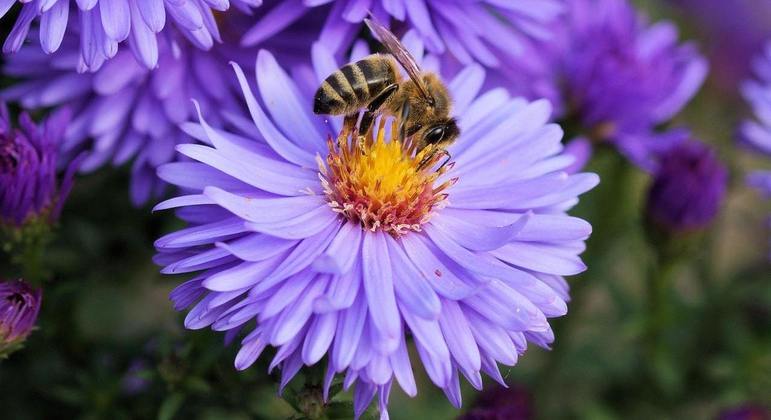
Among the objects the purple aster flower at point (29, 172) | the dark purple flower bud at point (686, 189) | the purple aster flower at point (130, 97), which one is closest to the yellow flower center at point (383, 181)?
the purple aster flower at point (130, 97)

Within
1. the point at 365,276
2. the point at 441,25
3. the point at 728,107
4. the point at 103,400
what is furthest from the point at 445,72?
the point at 728,107

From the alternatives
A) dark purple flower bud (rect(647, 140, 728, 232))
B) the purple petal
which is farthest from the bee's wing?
dark purple flower bud (rect(647, 140, 728, 232))

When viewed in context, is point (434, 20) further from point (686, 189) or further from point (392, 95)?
point (686, 189)

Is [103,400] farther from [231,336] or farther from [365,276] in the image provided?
[365,276]

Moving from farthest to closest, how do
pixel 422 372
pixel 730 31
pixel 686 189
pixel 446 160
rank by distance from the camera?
pixel 730 31
pixel 422 372
pixel 686 189
pixel 446 160

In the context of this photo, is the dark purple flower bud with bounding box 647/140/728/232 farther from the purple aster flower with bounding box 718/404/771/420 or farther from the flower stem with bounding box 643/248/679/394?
the purple aster flower with bounding box 718/404/771/420

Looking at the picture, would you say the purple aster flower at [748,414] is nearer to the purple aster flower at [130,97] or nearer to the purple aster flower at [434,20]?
the purple aster flower at [434,20]

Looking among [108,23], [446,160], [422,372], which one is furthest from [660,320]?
[108,23]
